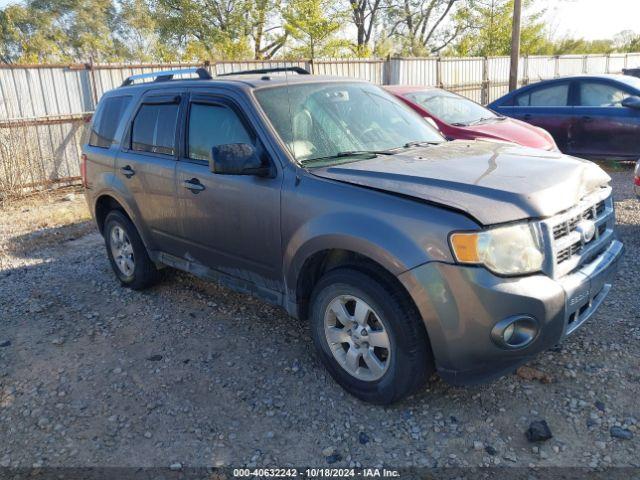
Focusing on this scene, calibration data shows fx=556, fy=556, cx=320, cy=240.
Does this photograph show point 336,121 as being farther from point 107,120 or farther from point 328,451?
point 107,120

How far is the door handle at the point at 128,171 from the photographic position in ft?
15.6

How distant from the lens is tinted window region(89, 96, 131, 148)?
510cm

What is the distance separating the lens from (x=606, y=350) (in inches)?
144

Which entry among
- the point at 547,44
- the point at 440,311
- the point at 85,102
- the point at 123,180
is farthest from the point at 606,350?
the point at 547,44

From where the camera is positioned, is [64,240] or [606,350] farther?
[64,240]

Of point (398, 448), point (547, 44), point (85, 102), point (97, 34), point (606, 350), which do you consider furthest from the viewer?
point (97, 34)

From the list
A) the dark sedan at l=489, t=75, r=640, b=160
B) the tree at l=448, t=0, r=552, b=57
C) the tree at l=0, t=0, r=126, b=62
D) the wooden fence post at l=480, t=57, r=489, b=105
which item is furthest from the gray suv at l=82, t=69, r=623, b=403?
the tree at l=0, t=0, r=126, b=62

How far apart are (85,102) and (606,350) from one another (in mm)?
9669

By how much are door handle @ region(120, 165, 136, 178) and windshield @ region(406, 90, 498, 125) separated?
4.72 metres

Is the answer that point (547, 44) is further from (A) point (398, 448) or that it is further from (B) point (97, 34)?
(A) point (398, 448)

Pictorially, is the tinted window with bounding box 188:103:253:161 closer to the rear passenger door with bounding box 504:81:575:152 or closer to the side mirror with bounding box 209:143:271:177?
the side mirror with bounding box 209:143:271:177

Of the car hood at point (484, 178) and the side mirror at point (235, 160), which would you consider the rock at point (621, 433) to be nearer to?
the car hood at point (484, 178)

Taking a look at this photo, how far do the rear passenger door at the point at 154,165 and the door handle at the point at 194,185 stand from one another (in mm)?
194

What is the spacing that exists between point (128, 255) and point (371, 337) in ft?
9.97
